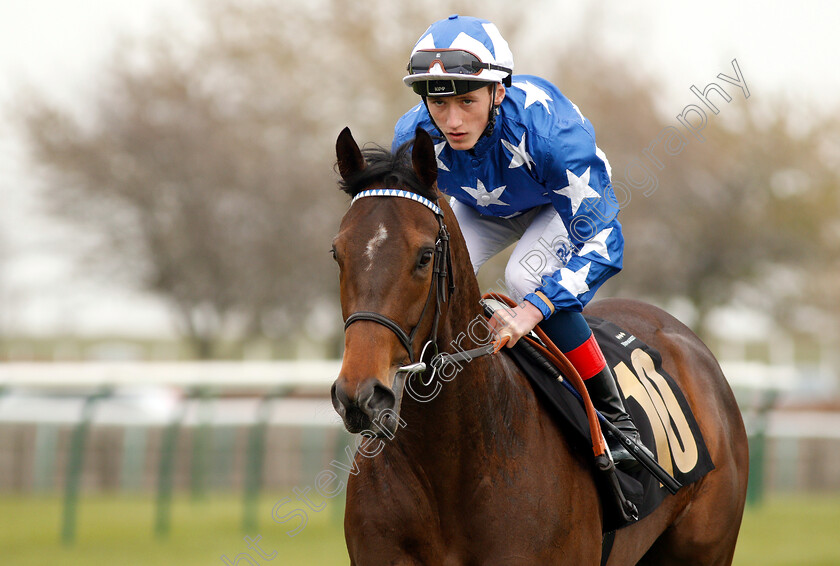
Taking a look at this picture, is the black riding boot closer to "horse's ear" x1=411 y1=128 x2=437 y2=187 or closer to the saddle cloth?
the saddle cloth

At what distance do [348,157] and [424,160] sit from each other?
9.2 inches

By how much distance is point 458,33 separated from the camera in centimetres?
338

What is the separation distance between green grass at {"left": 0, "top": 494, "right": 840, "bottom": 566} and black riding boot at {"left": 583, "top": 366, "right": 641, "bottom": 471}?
4.33 meters

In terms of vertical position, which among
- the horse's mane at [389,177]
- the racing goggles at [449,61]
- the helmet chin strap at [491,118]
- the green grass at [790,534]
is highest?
the racing goggles at [449,61]

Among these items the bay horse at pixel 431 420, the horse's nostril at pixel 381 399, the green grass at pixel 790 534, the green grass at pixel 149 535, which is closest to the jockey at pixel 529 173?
the bay horse at pixel 431 420

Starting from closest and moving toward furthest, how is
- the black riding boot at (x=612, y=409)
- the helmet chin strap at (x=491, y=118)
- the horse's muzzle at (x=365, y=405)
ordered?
the horse's muzzle at (x=365, y=405) < the helmet chin strap at (x=491, y=118) < the black riding boot at (x=612, y=409)

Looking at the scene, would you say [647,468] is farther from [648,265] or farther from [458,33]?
[648,265]

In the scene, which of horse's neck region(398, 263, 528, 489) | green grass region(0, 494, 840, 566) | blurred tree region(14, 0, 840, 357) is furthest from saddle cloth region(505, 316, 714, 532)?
blurred tree region(14, 0, 840, 357)

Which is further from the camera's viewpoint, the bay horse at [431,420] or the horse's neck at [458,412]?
the horse's neck at [458,412]

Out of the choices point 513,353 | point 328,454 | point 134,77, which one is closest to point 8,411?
point 328,454

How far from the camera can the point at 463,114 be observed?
3379 millimetres

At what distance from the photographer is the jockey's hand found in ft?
10.7

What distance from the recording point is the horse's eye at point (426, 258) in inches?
113

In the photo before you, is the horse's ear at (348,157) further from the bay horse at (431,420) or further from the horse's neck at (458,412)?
the horse's neck at (458,412)
